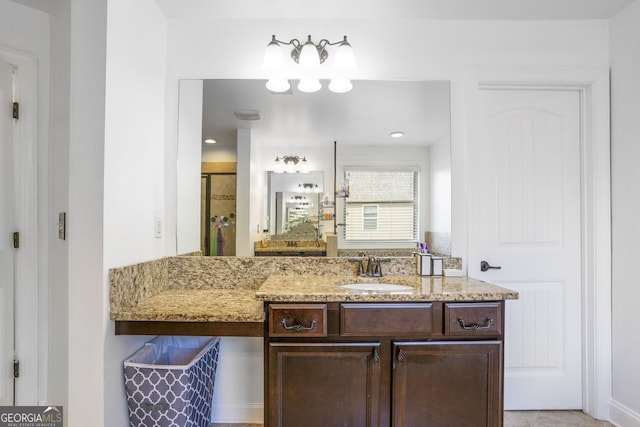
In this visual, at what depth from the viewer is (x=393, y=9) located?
197 centimetres

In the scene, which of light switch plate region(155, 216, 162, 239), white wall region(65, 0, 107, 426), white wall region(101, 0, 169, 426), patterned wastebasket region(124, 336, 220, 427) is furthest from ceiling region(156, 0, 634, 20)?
patterned wastebasket region(124, 336, 220, 427)

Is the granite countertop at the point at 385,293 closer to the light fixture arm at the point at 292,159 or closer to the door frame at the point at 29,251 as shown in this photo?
the light fixture arm at the point at 292,159

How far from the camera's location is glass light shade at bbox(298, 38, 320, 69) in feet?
6.29

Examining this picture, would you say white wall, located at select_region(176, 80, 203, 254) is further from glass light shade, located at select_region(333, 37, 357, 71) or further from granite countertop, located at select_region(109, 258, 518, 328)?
glass light shade, located at select_region(333, 37, 357, 71)

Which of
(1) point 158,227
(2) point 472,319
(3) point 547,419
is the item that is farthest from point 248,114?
(3) point 547,419

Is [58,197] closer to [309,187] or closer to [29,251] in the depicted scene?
[29,251]

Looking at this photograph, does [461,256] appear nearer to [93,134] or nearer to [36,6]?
[93,134]

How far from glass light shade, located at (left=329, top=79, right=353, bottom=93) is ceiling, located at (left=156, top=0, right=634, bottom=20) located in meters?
0.39

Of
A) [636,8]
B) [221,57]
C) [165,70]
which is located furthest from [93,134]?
[636,8]

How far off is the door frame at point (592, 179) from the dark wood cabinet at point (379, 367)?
71cm

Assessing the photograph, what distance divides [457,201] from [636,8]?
1.43 m

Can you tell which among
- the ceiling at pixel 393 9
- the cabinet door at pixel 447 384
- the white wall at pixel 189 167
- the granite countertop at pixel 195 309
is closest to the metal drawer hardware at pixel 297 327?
the granite countertop at pixel 195 309

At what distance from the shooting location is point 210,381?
189 cm

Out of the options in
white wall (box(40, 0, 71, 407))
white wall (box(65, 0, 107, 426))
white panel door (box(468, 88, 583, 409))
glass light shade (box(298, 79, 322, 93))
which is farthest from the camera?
white panel door (box(468, 88, 583, 409))
